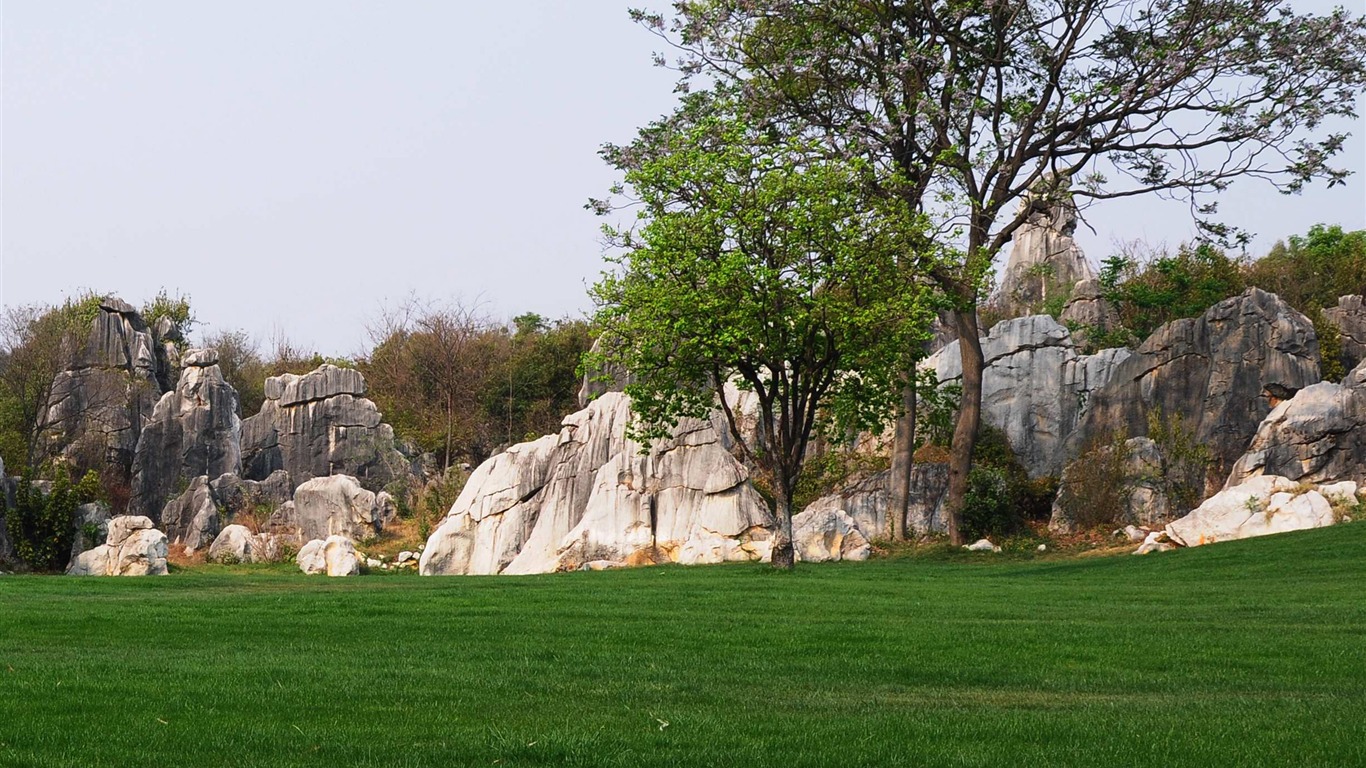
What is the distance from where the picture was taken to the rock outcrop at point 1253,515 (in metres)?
35.1

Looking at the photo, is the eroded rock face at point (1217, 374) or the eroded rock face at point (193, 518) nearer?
the eroded rock face at point (1217, 374)

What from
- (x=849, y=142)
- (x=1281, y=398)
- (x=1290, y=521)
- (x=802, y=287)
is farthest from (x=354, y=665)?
(x=1281, y=398)

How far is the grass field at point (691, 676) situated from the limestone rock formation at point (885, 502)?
18.1 metres

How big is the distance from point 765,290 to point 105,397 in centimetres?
4298

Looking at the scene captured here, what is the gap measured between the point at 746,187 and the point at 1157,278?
3676cm

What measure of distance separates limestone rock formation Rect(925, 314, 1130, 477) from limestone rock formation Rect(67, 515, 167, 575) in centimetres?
2793

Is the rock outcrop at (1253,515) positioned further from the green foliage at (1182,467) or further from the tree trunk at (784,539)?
the tree trunk at (784,539)

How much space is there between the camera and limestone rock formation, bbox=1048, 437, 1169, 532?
134 ft

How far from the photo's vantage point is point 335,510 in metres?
51.8

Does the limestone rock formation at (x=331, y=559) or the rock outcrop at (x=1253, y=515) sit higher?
the rock outcrop at (x=1253, y=515)

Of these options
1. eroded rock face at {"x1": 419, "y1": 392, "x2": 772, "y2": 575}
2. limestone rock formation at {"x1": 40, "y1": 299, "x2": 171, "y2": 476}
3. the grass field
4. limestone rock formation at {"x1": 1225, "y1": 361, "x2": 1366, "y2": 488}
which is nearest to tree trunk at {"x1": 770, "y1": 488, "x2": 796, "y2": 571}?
the grass field

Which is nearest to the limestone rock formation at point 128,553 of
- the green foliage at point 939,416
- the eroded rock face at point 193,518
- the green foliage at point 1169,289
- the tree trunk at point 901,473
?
the eroded rock face at point 193,518

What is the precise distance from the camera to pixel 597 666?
13406 millimetres

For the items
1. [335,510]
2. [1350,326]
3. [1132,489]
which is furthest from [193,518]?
[1350,326]
